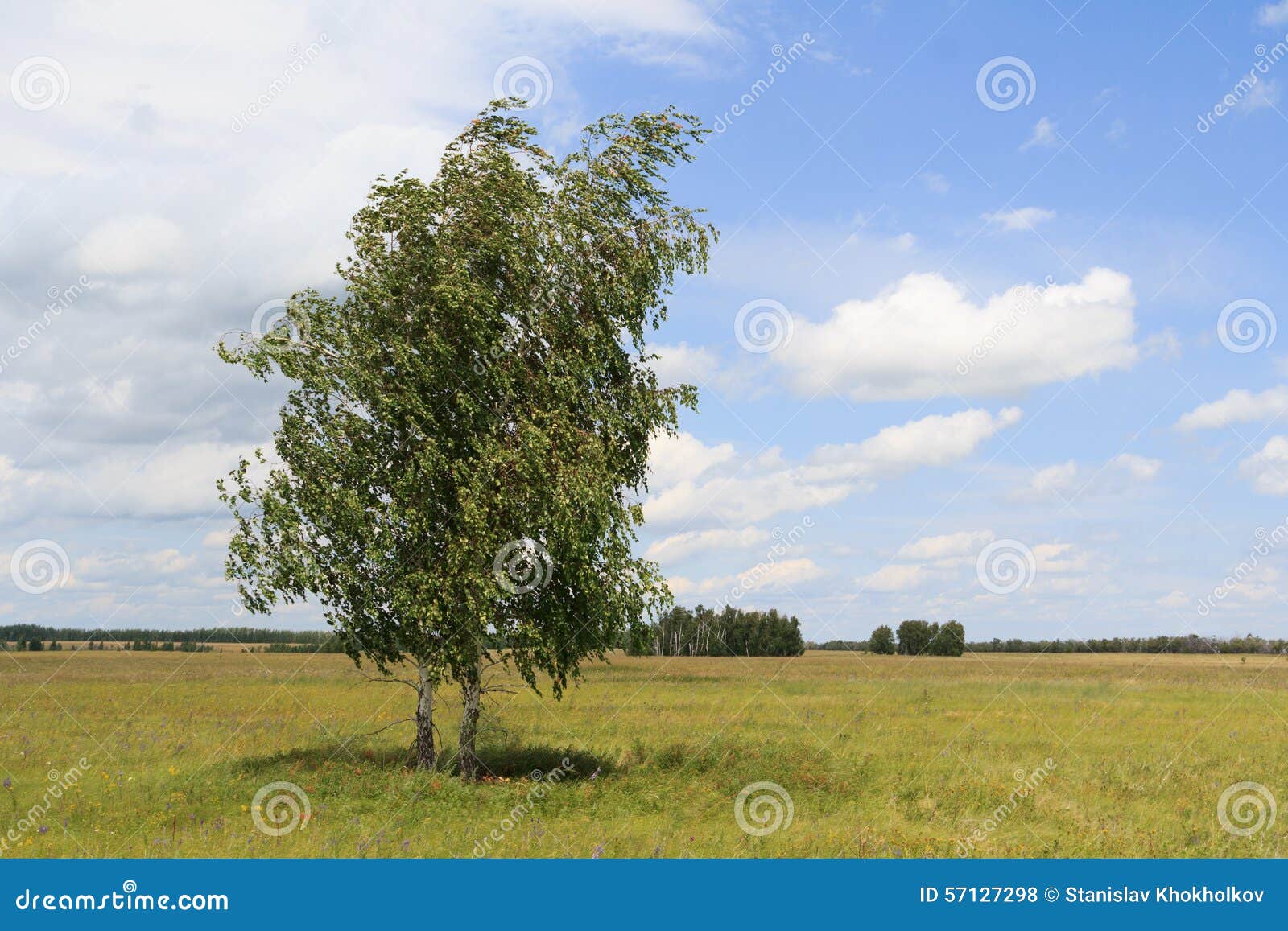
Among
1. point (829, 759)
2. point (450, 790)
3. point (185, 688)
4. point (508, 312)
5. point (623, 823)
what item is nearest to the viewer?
point (623, 823)

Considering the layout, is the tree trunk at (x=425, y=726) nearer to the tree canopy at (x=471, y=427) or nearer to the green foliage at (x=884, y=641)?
the tree canopy at (x=471, y=427)

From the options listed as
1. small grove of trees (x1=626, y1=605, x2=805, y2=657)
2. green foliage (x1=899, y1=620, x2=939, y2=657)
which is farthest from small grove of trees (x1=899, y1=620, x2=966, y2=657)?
small grove of trees (x1=626, y1=605, x2=805, y2=657)

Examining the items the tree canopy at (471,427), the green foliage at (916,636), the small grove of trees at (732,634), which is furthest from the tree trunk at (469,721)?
the green foliage at (916,636)

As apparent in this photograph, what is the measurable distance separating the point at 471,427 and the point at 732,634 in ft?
413

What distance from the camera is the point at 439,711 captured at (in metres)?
35.9

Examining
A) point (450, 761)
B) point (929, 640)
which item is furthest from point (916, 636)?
point (450, 761)

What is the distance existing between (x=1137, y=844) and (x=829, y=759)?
8.27 meters

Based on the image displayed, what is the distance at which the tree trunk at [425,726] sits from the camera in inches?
800

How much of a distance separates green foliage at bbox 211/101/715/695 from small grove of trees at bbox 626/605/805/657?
10983cm

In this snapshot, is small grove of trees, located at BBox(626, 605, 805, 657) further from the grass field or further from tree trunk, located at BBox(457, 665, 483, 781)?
tree trunk, located at BBox(457, 665, 483, 781)

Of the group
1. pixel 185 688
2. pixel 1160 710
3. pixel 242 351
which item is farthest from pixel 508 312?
pixel 185 688

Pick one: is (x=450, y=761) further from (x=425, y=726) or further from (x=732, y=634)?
(x=732, y=634)

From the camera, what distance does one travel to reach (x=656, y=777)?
20.7 metres

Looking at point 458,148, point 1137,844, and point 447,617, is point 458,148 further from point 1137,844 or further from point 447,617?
point 1137,844
